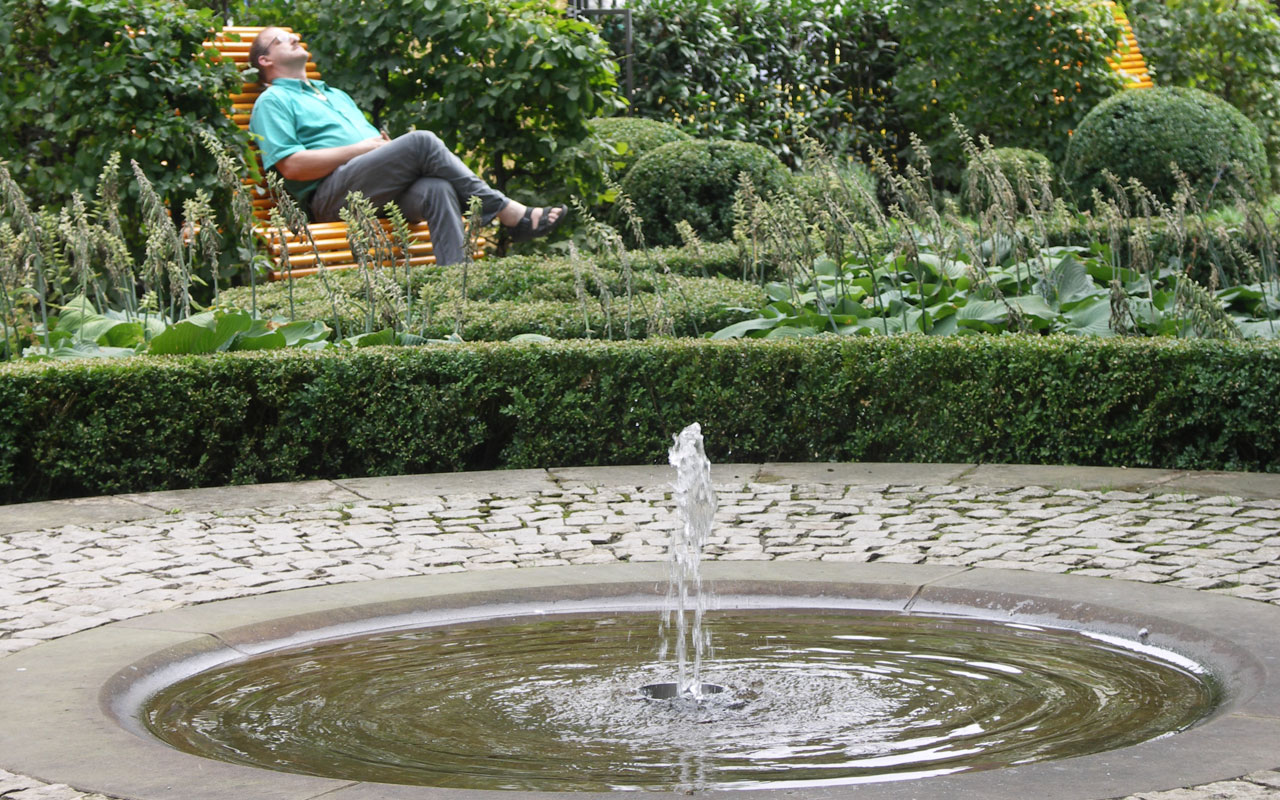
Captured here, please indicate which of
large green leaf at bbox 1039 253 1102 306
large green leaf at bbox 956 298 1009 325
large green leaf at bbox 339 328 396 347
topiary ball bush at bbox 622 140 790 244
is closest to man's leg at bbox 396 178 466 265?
topiary ball bush at bbox 622 140 790 244

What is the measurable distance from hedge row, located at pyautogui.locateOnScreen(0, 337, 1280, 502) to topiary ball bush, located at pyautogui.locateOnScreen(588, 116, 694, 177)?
5913 millimetres

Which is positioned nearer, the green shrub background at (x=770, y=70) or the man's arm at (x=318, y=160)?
the man's arm at (x=318, y=160)

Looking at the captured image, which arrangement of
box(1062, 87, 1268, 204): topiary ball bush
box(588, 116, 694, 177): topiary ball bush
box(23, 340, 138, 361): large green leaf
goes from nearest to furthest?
box(23, 340, 138, 361): large green leaf → box(1062, 87, 1268, 204): topiary ball bush → box(588, 116, 694, 177): topiary ball bush

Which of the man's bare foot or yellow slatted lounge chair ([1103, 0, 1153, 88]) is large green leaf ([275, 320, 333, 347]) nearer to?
the man's bare foot

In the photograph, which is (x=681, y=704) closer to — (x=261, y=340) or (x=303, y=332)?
(x=261, y=340)

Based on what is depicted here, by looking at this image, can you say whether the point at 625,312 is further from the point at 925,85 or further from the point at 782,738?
the point at 925,85

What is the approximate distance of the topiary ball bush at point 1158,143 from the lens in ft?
40.3

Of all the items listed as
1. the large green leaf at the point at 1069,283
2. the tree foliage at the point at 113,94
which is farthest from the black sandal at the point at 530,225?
the large green leaf at the point at 1069,283

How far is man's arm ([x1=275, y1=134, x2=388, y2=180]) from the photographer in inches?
392

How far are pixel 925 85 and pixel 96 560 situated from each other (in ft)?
41.4

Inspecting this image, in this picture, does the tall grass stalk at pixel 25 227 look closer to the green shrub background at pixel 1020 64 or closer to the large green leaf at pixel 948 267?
the large green leaf at pixel 948 267

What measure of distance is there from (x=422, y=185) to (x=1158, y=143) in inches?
242

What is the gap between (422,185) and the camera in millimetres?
9945

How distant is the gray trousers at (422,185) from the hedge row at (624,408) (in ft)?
11.4
